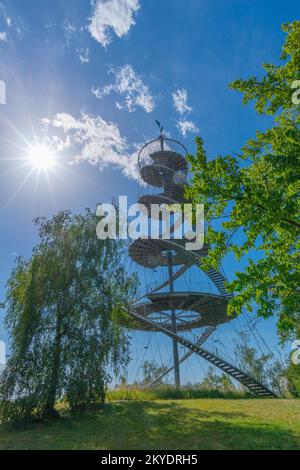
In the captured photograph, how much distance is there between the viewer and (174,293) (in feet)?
66.8

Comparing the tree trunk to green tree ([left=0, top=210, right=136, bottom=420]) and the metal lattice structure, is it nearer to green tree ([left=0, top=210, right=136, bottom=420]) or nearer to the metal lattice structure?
green tree ([left=0, top=210, right=136, bottom=420])

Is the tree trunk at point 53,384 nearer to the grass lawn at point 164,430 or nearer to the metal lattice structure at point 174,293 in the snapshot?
the grass lawn at point 164,430

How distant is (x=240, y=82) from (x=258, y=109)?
3.45ft

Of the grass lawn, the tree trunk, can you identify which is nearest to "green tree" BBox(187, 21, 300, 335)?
the grass lawn

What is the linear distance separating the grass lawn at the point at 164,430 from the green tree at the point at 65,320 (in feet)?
2.89

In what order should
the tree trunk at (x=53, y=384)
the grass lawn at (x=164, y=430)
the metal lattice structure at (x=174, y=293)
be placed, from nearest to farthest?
the grass lawn at (x=164, y=430) → the tree trunk at (x=53, y=384) → the metal lattice structure at (x=174, y=293)

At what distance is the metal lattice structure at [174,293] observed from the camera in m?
19.1

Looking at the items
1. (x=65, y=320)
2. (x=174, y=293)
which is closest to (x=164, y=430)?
(x=65, y=320)

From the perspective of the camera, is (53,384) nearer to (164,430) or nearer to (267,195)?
(164,430)

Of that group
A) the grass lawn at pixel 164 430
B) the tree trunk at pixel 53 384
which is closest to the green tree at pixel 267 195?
the grass lawn at pixel 164 430

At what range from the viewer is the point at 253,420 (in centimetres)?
852

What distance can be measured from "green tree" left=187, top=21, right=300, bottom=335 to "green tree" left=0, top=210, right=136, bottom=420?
4672 millimetres
